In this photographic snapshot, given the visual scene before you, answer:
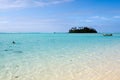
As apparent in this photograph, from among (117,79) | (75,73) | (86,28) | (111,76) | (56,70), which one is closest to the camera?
(117,79)

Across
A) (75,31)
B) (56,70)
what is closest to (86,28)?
(75,31)

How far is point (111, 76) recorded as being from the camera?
8.59 meters

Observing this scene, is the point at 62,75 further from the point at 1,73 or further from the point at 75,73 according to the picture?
the point at 1,73

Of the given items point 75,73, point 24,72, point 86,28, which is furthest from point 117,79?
point 86,28

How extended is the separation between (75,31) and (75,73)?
13687cm

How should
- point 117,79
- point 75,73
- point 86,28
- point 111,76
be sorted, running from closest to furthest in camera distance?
point 117,79
point 111,76
point 75,73
point 86,28

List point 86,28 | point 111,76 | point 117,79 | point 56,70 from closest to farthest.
Answer: point 117,79, point 111,76, point 56,70, point 86,28

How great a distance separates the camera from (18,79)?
815 cm

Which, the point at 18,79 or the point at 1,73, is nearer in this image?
the point at 18,79

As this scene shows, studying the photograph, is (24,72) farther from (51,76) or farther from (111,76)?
(111,76)

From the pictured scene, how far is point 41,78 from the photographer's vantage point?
27.3 ft

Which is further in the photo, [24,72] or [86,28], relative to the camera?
[86,28]

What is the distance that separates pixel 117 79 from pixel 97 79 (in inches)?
29.5

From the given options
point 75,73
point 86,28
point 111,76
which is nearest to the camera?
point 111,76
